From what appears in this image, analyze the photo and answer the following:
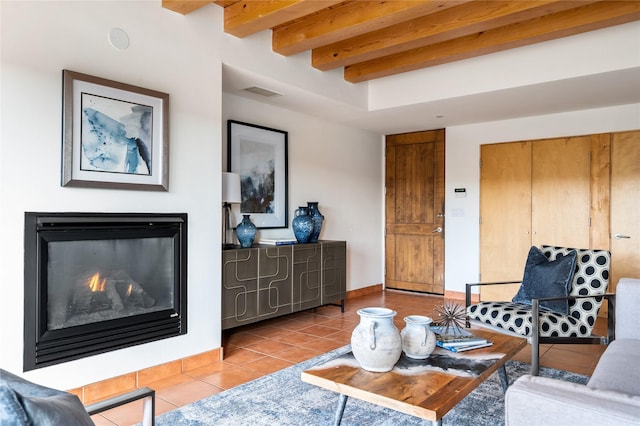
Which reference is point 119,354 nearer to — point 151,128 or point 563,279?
point 151,128

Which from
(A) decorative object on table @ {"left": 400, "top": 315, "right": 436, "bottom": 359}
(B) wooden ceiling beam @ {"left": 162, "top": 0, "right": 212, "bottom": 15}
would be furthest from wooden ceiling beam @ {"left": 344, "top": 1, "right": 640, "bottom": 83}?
(A) decorative object on table @ {"left": 400, "top": 315, "right": 436, "bottom": 359}

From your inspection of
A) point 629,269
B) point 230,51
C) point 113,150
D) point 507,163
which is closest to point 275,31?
point 230,51

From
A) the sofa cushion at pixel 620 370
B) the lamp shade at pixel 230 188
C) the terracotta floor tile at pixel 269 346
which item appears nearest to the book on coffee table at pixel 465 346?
the sofa cushion at pixel 620 370

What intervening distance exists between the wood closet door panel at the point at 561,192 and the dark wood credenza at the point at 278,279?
2450 mm

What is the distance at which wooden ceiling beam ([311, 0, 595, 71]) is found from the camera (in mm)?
3039

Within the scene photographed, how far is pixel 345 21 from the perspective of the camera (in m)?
3.29

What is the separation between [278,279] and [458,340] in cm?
214

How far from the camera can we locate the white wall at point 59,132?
229 cm

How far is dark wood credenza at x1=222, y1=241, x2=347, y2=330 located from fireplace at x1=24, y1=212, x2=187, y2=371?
2.02ft

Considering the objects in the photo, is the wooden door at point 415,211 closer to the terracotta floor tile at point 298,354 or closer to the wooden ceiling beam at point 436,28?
the wooden ceiling beam at point 436,28

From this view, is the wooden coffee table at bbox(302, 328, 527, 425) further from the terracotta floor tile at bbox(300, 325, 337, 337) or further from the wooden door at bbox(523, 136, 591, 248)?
the wooden door at bbox(523, 136, 591, 248)

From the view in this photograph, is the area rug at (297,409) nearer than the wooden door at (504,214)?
Yes

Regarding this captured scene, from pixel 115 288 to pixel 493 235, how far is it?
4563 millimetres

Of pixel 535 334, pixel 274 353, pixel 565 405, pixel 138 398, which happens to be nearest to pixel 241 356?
pixel 274 353
